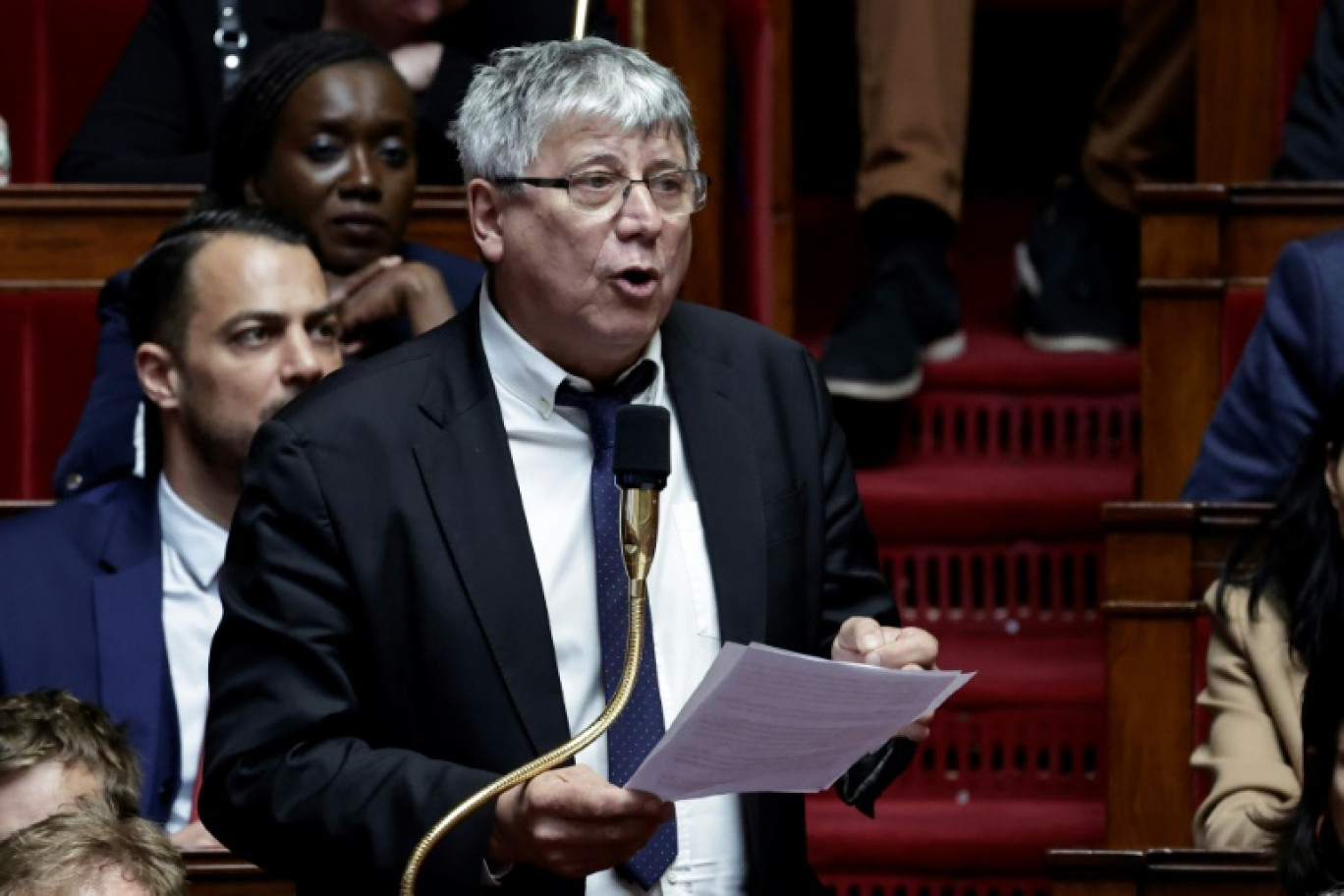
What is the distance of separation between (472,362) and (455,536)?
80mm

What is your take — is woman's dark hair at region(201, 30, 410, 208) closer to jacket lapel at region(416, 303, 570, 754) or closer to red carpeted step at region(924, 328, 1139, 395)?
red carpeted step at region(924, 328, 1139, 395)

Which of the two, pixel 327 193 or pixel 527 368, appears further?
pixel 327 193

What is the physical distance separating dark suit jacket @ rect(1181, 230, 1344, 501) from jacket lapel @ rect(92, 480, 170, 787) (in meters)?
0.54

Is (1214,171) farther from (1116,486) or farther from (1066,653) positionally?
(1066,653)

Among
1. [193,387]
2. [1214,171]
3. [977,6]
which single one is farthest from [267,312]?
[977,6]

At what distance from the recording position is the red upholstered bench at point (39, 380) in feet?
5.16

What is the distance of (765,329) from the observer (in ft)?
3.22

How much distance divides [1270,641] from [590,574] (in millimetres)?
405

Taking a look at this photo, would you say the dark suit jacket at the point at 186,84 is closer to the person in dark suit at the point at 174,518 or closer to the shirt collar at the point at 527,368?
the person in dark suit at the point at 174,518

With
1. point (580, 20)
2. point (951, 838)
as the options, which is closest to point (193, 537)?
point (580, 20)

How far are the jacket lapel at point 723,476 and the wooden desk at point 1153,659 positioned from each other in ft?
1.22

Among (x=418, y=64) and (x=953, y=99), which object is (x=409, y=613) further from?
(x=953, y=99)

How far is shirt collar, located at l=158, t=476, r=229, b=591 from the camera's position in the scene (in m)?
1.22

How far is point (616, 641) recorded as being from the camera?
0.89 meters
